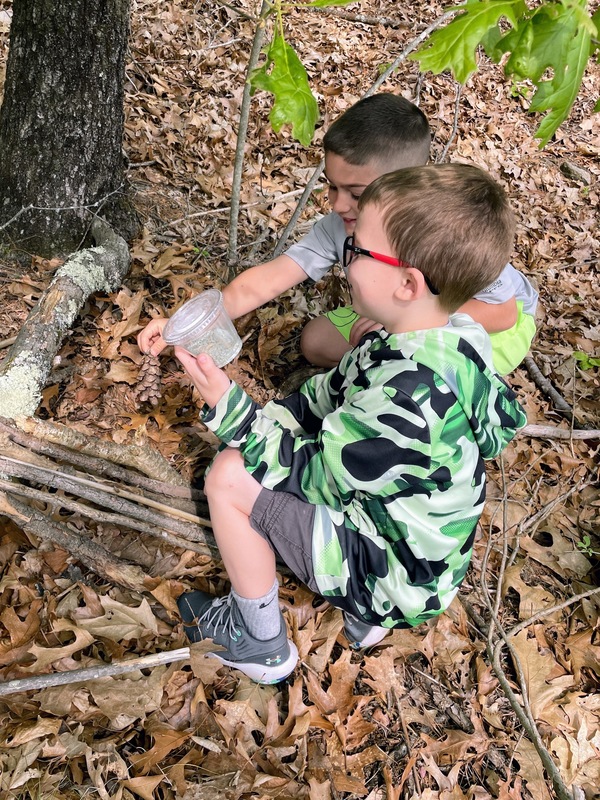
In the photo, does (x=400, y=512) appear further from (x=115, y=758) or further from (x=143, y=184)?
(x=143, y=184)

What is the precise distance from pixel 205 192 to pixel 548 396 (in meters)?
2.66

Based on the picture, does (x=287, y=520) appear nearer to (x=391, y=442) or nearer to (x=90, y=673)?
(x=391, y=442)

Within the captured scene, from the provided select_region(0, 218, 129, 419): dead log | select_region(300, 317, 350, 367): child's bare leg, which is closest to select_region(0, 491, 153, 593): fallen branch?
select_region(0, 218, 129, 419): dead log

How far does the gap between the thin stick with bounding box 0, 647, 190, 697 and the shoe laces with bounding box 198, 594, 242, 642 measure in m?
0.17

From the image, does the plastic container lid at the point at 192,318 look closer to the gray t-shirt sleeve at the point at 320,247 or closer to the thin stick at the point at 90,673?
the gray t-shirt sleeve at the point at 320,247

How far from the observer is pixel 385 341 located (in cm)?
181

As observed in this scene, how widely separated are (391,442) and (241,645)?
0.98 metres

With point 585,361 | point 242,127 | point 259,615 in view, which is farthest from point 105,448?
point 585,361

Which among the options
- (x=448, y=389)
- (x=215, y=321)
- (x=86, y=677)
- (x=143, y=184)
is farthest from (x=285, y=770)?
(x=143, y=184)

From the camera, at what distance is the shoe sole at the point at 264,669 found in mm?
2002

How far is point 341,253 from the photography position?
2729mm

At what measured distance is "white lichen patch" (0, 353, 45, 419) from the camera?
6.75 feet

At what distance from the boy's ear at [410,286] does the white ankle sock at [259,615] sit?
3.75 ft

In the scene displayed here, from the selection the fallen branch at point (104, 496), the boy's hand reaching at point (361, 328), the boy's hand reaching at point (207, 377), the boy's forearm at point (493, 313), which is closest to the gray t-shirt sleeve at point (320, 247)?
the boy's hand reaching at point (361, 328)
